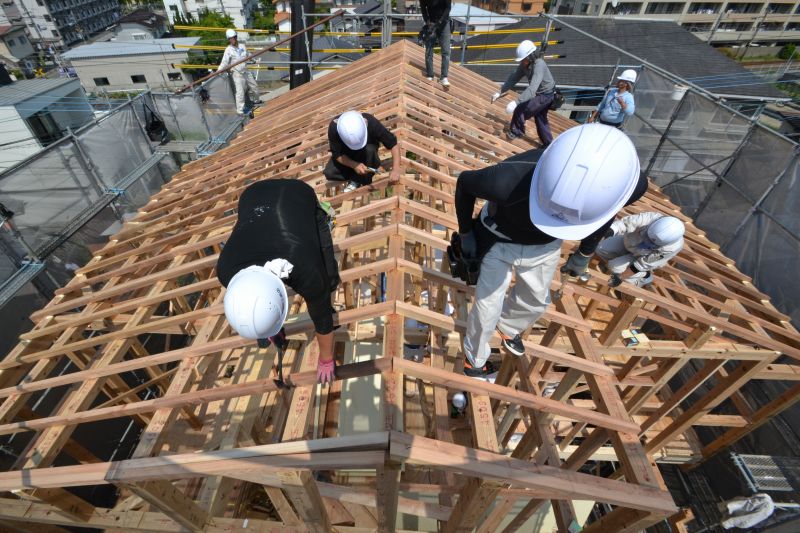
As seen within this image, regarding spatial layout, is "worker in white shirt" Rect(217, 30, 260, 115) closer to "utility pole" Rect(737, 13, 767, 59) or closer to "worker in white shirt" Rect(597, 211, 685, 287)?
"worker in white shirt" Rect(597, 211, 685, 287)

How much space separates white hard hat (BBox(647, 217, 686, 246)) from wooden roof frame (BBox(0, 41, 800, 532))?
553 mm

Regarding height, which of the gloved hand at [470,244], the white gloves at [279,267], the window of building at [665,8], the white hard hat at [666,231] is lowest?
the window of building at [665,8]

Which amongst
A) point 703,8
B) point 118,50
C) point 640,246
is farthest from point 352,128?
point 703,8

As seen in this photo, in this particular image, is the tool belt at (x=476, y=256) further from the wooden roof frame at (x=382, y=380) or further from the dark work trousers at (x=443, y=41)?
the dark work trousers at (x=443, y=41)

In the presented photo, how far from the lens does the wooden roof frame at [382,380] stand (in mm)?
2355

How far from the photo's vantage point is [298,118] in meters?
6.91

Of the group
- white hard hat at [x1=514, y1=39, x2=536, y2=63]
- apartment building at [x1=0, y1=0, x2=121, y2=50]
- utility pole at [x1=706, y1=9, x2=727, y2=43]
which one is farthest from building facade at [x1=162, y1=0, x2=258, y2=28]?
white hard hat at [x1=514, y1=39, x2=536, y2=63]

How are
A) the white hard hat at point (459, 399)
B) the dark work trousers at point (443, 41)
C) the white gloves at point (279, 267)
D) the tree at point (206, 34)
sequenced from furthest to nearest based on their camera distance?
1. the tree at point (206, 34)
2. the dark work trousers at point (443, 41)
3. the white hard hat at point (459, 399)
4. the white gloves at point (279, 267)

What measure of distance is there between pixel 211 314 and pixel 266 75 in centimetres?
3513

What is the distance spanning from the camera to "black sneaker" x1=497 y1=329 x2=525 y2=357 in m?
3.01

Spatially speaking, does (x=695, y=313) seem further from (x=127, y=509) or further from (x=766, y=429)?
(x=127, y=509)

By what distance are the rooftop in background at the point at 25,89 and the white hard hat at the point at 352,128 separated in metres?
13.1

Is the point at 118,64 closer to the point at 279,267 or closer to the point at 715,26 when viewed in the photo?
the point at 279,267

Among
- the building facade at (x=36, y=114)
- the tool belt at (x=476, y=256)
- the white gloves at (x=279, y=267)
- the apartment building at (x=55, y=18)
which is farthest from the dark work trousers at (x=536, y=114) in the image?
the apartment building at (x=55, y=18)
